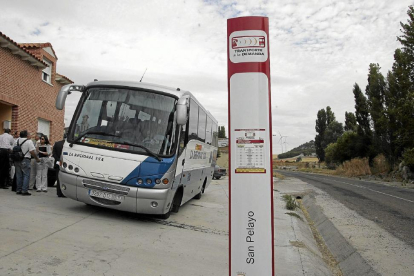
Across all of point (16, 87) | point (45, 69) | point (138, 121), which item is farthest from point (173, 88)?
point (45, 69)

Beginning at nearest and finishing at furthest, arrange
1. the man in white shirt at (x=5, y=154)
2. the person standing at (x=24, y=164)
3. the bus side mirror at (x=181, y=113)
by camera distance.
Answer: the bus side mirror at (x=181, y=113), the person standing at (x=24, y=164), the man in white shirt at (x=5, y=154)

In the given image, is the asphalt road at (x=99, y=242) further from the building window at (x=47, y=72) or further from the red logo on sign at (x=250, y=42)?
the building window at (x=47, y=72)

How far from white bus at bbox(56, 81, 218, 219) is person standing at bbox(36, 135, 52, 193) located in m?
2.84

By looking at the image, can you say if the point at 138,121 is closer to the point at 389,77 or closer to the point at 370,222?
the point at 370,222

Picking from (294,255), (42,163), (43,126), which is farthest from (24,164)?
(43,126)

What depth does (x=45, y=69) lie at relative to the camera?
52.2ft

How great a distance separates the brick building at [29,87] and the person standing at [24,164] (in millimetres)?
3868

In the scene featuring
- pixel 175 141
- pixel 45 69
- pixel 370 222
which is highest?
pixel 45 69

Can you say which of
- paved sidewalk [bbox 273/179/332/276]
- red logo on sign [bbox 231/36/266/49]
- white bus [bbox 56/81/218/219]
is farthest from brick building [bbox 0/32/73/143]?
red logo on sign [bbox 231/36/266/49]

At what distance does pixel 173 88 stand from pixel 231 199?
5.18 metres

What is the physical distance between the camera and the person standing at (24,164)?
8984mm

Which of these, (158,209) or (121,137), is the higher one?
(121,137)

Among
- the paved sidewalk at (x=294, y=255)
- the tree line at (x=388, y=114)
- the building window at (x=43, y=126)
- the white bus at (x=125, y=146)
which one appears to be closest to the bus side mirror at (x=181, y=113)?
the white bus at (x=125, y=146)

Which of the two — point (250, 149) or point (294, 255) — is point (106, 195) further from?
point (250, 149)
